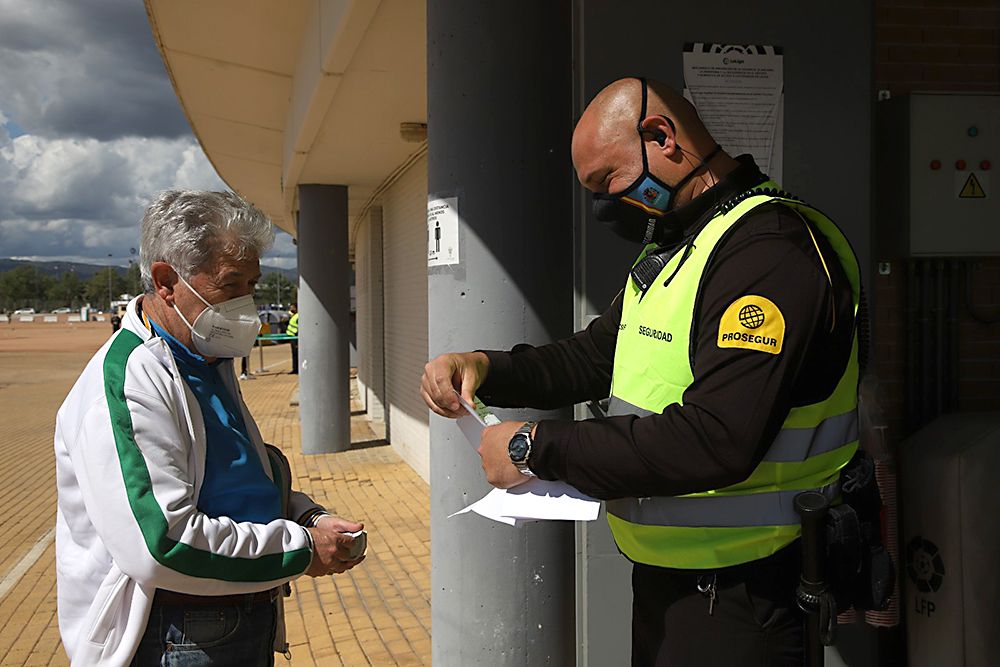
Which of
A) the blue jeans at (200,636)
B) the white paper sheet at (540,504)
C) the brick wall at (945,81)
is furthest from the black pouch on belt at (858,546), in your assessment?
the brick wall at (945,81)

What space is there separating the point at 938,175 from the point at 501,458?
245 centimetres

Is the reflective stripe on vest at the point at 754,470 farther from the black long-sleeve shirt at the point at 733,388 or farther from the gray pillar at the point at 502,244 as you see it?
the gray pillar at the point at 502,244

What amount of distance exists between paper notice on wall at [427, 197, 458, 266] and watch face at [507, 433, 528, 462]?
126cm

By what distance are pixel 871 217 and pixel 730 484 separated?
78.0 inches

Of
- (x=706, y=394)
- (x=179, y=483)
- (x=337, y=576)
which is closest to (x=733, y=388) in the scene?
(x=706, y=394)

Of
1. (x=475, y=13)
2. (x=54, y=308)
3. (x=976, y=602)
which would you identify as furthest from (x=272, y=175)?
(x=54, y=308)

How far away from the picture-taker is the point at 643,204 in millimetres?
1956

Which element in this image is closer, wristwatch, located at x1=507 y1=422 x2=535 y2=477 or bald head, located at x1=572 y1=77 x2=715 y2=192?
wristwatch, located at x1=507 y1=422 x2=535 y2=477

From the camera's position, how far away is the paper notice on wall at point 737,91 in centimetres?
304

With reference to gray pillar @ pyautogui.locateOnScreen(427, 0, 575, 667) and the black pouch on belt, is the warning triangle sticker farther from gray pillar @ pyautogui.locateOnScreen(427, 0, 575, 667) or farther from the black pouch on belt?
the black pouch on belt

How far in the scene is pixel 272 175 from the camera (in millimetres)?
13336

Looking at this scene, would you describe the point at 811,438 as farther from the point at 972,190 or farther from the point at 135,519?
the point at 972,190

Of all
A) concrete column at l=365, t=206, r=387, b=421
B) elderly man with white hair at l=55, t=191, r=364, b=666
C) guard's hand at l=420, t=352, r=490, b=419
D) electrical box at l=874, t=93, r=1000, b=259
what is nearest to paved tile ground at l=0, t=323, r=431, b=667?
concrete column at l=365, t=206, r=387, b=421

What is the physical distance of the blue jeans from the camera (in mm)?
1959
